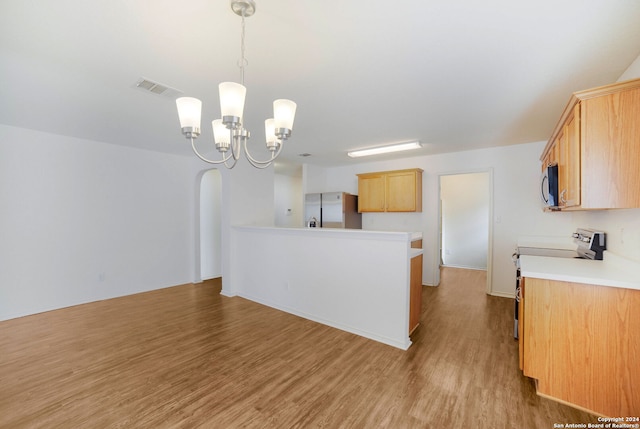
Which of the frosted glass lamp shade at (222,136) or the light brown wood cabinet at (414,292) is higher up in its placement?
the frosted glass lamp shade at (222,136)

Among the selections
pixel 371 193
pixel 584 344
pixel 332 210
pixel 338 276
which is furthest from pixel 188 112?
pixel 371 193

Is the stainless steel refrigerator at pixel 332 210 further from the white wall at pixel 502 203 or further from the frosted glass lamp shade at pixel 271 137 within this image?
the frosted glass lamp shade at pixel 271 137

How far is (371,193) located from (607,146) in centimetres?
377

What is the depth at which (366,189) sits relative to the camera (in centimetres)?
543

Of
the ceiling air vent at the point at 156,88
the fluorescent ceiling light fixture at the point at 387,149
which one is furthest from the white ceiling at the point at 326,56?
the fluorescent ceiling light fixture at the point at 387,149

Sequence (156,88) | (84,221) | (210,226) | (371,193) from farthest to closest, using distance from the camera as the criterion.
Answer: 1. (210,226)
2. (371,193)
3. (84,221)
4. (156,88)

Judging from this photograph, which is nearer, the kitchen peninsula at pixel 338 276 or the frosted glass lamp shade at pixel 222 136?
the frosted glass lamp shade at pixel 222 136

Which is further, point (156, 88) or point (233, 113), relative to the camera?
point (156, 88)

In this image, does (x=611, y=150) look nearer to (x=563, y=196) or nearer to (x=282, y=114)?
(x=563, y=196)

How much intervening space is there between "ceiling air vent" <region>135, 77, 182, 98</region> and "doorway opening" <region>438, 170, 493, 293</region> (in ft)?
18.7

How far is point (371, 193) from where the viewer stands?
17.6 feet

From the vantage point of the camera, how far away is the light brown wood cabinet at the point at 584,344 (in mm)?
1615

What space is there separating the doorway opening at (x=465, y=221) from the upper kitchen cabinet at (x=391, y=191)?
177 cm

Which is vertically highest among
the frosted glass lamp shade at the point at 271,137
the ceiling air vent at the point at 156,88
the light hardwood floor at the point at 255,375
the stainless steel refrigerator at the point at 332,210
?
the ceiling air vent at the point at 156,88
